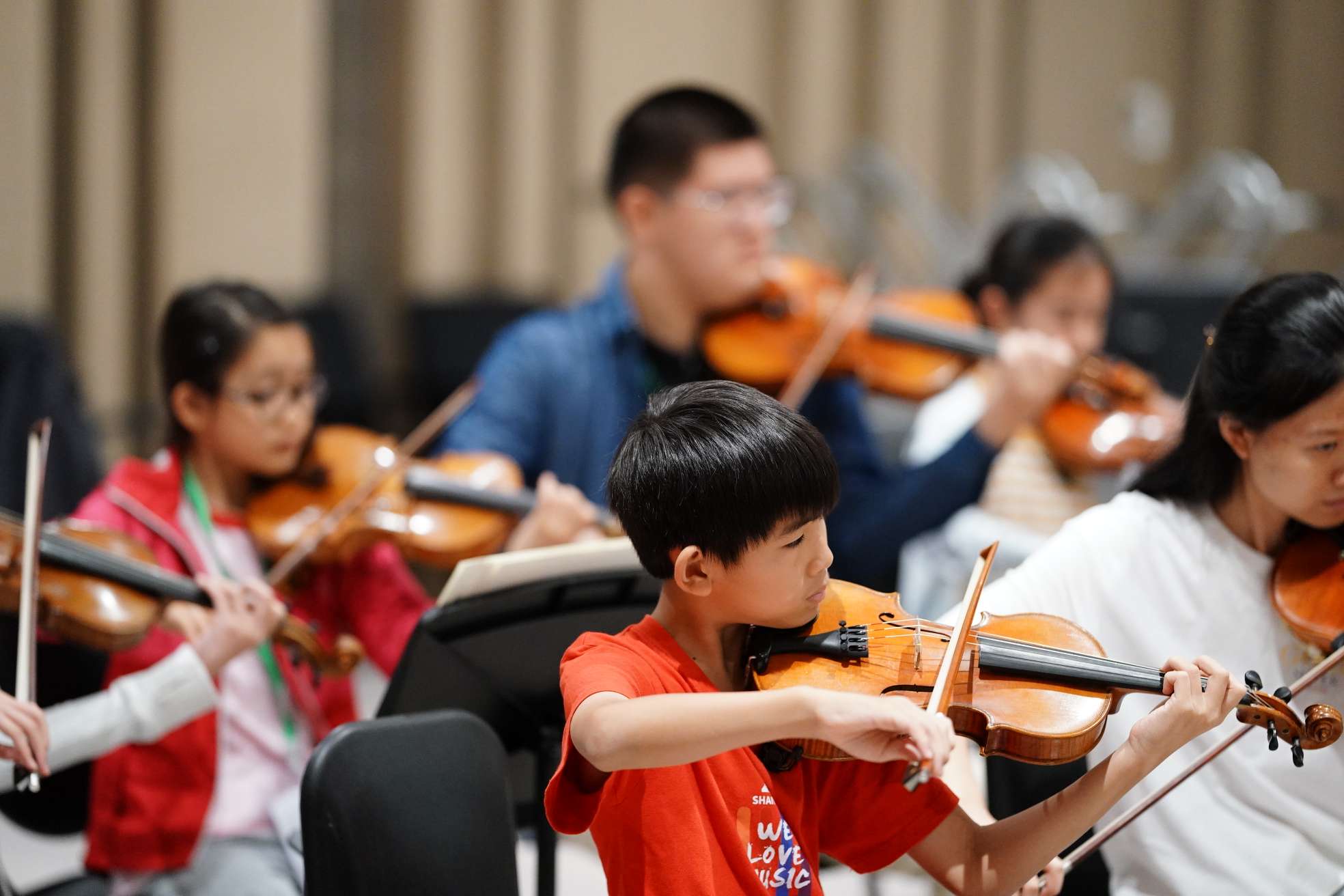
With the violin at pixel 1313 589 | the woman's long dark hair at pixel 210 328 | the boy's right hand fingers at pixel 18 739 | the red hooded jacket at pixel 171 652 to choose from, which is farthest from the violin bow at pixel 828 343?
the boy's right hand fingers at pixel 18 739

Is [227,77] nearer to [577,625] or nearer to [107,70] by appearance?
[107,70]

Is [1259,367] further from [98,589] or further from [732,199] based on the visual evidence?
[98,589]

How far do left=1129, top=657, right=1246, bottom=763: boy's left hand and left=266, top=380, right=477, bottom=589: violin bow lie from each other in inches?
41.9

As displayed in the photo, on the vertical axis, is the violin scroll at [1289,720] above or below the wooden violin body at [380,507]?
above

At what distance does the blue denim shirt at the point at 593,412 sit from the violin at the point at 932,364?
0.11m

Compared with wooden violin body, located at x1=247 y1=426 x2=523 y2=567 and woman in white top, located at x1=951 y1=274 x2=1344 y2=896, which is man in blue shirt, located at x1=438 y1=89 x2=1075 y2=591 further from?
woman in white top, located at x1=951 y1=274 x2=1344 y2=896

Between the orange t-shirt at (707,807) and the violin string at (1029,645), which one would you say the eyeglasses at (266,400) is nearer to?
the orange t-shirt at (707,807)

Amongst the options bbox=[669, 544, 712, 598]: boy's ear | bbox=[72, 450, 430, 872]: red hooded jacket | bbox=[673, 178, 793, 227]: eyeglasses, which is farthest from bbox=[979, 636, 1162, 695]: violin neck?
bbox=[673, 178, 793, 227]: eyeglasses

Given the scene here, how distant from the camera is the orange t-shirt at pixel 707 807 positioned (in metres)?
1.11

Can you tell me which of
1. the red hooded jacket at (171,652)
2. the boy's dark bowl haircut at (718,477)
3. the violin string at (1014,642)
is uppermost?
the boy's dark bowl haircut at (718,477)

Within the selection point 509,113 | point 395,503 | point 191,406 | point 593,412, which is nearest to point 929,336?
point 593,412

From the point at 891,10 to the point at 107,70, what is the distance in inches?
117

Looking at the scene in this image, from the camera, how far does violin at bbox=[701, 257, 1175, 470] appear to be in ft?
Answer: 7.90

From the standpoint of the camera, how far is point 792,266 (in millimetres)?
2559
